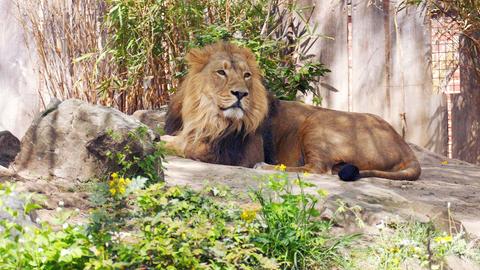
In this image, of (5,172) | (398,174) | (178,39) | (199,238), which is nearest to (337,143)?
(398,174)

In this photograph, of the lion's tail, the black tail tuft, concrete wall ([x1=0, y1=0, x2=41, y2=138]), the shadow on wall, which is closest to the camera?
the black tail tuft

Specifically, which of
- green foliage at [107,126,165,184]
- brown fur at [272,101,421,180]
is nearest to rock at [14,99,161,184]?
green foliage at [107,126,165,184]

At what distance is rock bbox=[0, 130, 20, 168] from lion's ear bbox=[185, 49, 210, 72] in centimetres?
215

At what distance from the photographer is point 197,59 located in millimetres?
7586

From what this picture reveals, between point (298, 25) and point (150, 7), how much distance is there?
159cm

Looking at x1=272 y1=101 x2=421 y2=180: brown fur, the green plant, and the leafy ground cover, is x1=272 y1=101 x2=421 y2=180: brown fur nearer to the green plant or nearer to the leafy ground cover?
the leafy ground cover

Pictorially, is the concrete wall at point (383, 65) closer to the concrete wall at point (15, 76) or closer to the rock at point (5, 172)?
the concrete wall at point (15, 76)

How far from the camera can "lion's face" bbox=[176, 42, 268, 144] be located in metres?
7.33

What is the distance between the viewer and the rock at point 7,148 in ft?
18.5

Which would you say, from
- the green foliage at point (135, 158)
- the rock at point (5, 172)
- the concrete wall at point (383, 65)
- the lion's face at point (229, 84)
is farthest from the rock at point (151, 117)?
the rock at point (5, 172)

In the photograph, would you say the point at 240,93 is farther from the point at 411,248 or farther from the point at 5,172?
the point at 411,248

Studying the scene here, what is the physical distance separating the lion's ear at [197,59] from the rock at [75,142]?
2251mm

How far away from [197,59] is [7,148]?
2.29 meters

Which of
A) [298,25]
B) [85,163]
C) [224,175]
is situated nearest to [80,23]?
[298,25]
